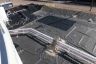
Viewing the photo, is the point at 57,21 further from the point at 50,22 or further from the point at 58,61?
the point at 58,61

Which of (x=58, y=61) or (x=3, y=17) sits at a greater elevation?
(x=3, y=17)

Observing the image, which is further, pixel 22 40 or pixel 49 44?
pixel 22 40

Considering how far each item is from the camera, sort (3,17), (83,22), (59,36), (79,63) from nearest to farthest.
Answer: (79,63) < (3,17) < (59,36) < (83,22)

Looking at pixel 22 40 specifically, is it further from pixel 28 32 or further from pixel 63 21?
pixel 63 21

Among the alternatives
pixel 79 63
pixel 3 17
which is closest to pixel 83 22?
pixel 79 63

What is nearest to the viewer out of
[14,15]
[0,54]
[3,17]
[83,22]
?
[0,54]

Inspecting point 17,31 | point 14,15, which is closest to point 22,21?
point 14,15
